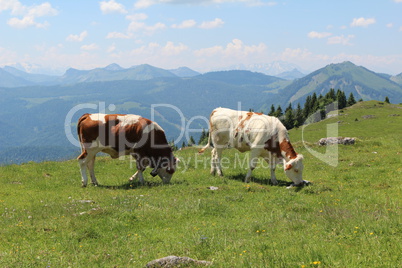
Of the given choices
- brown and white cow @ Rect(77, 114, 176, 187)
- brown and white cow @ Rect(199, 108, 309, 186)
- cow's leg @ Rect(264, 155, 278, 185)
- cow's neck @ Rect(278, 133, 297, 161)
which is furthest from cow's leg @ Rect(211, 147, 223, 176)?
cow's neck @ Rect(278, 133, 297, 161)

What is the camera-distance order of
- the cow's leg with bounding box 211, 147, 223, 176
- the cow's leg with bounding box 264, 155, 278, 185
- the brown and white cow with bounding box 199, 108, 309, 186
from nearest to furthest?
1. the brown and white cow with bounding box 199, 108, 309, 186
2. the cow's leg with bounding box 264, 155, 278, 185
3. the cow's leg with bounding box 211, 147, 223, 176

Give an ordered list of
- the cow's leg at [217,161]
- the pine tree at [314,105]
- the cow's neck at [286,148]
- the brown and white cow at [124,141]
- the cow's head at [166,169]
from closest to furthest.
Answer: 1. the cow's neck at [286,148]
2. the brown and white cow at [124,141]
3. the cow's head at [166,169]
4. the cow's leg at [217,161]
5. the pine tree at [314,105]

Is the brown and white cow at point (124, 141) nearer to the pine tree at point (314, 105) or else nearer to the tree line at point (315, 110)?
the tree line at point (315, 110)

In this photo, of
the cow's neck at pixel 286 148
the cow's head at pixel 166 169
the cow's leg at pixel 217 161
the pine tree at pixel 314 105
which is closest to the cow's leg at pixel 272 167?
the cow's neck at pixel 286 148

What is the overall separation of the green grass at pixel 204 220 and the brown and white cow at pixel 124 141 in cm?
113

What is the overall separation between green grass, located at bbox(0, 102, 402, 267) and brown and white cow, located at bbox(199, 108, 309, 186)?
1.21 metres

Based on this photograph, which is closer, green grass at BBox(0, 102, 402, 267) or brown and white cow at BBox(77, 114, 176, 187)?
green grass at BBox(0, 102, 402, 267)

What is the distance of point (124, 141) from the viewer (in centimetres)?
1862

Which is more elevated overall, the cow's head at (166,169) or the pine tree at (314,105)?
the pine tree at (314,105)

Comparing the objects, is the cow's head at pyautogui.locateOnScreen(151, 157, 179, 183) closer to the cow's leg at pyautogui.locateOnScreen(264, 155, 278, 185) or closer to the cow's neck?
the cow's leg at pyautogui.locateOnScreen(264, 155, 278, 185)

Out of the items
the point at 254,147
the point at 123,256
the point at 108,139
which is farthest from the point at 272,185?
the point at 123,256

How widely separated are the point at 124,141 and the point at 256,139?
7373 millimetres

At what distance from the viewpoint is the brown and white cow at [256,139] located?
17861 mm

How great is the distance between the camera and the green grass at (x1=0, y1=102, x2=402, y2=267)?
782cm
